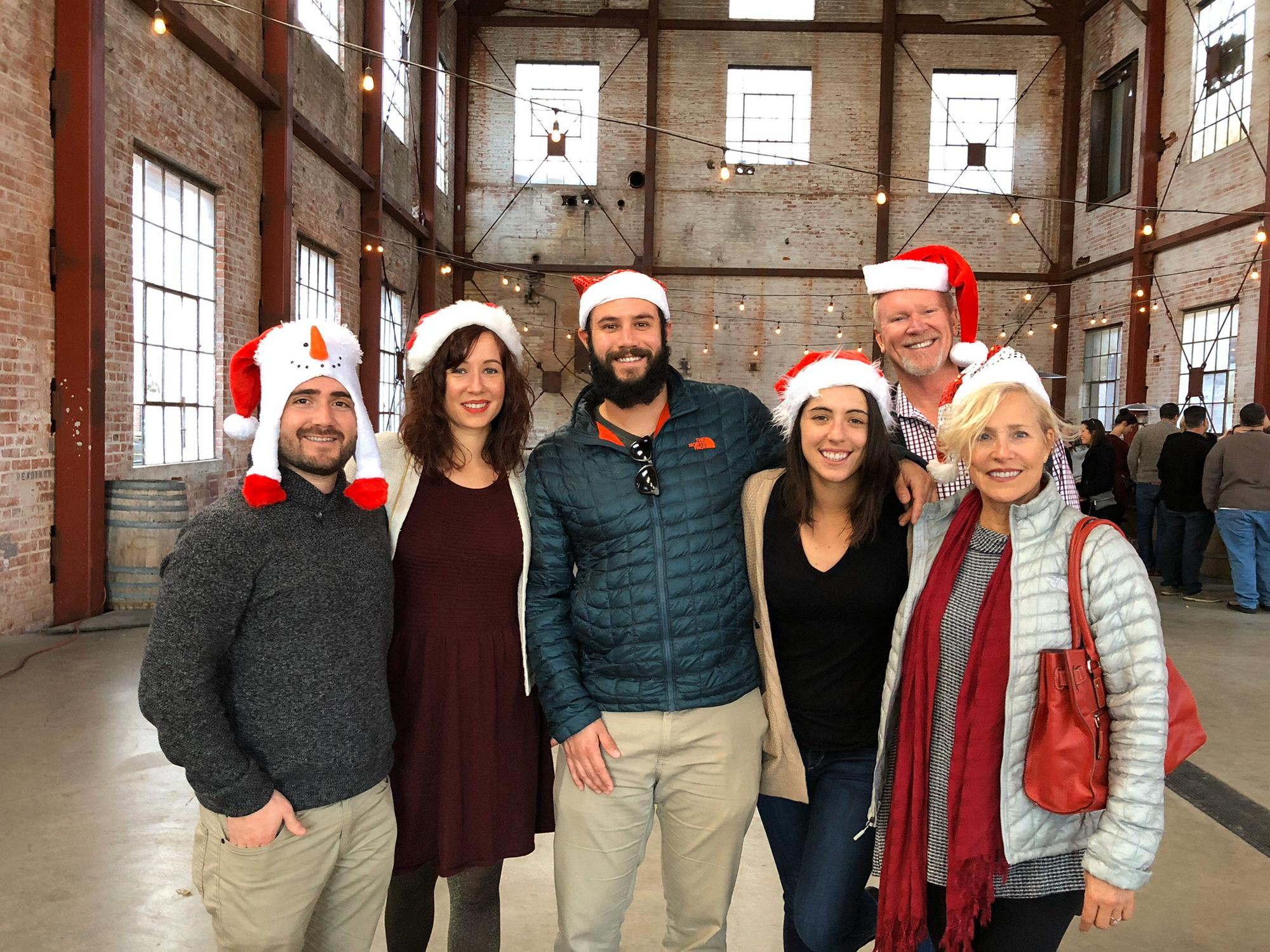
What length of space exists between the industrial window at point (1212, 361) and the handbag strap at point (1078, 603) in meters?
10.6

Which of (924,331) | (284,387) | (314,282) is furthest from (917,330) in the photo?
(314,282)

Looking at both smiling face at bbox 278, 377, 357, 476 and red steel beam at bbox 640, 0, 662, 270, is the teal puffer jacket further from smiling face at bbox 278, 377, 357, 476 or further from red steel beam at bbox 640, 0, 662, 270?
red steel beam at bbox 640, 0, 662, 270

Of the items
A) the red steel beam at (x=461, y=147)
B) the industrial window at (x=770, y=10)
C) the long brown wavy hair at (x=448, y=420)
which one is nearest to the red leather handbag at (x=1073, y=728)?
the long brown wavy hair at (x=448, y=420)

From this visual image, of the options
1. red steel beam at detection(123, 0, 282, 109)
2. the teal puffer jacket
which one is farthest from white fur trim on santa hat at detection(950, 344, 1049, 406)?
red steel beam at detection(123, 0, 282, 109)

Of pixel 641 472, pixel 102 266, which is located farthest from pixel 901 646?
pixel 102 266

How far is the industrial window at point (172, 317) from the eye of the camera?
6.72 metres

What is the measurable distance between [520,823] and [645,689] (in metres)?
0.45

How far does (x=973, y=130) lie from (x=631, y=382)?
1487 cm

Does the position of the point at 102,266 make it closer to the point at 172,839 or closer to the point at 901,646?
the point at 172,839

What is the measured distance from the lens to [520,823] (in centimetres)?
214

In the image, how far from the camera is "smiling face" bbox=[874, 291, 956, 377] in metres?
2.48

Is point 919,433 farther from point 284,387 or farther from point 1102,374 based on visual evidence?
point 1102,374

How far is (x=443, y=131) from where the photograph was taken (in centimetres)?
1455

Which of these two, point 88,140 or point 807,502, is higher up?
point 88,140
